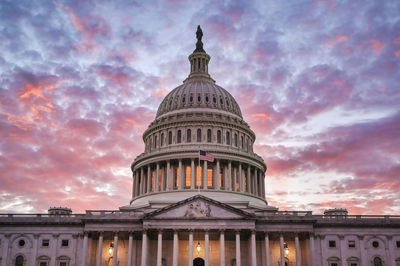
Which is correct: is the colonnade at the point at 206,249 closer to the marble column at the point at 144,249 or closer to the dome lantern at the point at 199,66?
the marble column at the point at 144,249

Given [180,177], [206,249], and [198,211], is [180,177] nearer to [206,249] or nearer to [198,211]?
[198,211]

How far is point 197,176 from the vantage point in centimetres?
8131

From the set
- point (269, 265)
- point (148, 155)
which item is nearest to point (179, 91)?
point (148, 155)

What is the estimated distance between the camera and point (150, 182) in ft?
278

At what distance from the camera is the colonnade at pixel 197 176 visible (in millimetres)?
80438

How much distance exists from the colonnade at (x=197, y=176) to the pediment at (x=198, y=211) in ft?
45.7

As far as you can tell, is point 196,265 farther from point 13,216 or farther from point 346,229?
point 13,216

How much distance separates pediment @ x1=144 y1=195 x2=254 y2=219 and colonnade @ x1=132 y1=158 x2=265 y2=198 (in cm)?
1394

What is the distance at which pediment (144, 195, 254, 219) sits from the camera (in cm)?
6291

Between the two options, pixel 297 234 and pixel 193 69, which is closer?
pixel 297 234

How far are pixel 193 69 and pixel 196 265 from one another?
50110 millimetres

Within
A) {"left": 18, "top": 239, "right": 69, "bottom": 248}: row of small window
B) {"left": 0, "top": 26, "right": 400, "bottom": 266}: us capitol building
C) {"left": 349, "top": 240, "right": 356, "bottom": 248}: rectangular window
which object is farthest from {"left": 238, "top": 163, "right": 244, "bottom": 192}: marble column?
{"left": 18, "top": 239, "right": 69, "bottom": 248}: row of small window

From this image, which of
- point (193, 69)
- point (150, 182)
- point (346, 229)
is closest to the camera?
point (346, 229)

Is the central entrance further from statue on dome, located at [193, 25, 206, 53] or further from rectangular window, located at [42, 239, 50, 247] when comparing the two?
statue on dome, located at [193, 25, 206, 53]
